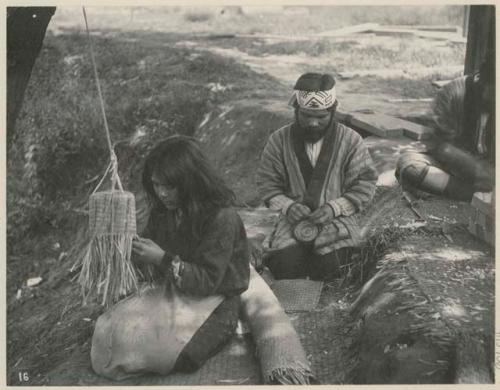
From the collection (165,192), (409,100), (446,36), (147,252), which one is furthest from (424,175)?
(446,36)

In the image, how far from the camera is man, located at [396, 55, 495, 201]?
5.00 meters

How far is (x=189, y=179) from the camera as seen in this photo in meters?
3.56

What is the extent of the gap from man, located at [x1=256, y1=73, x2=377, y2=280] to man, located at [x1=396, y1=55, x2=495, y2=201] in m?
0.95

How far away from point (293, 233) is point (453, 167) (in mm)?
1474

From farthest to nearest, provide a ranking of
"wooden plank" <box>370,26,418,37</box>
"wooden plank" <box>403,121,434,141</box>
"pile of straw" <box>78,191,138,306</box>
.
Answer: "wooden plank" <box>370,26,418,37</box> → "wooden plank" <box>403,121,434,141</box> → "pile of straw" <box>78,191,138,306</box>

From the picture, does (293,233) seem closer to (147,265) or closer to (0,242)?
(147,265)

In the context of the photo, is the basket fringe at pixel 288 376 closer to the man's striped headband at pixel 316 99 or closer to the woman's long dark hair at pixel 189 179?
the woman's long dark hair at pixel 189 179

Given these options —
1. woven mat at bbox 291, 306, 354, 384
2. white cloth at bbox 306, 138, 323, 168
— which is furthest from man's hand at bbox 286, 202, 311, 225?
woven mat at bbox 291, 306, 354, 384

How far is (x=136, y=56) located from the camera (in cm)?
933

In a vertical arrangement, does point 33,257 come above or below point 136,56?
below

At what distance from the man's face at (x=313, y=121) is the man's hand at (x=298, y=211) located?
1.45 ft

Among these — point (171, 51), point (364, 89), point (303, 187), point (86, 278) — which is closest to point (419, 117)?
point (364, 89)

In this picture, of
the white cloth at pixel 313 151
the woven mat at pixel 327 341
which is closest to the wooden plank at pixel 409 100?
the white cloth at pixel 313 151

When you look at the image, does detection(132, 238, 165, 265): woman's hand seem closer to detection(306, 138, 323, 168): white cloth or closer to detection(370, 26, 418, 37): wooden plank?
detection(306, 138, 323, 168): white cloth
